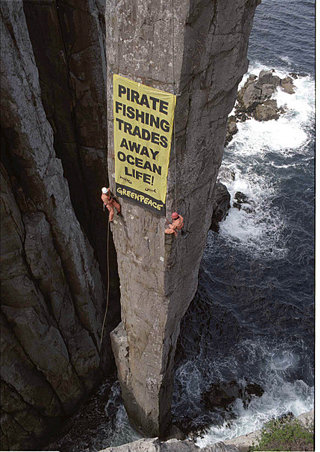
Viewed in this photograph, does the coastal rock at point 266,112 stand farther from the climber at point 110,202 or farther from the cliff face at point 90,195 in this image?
the climber at point 110,202

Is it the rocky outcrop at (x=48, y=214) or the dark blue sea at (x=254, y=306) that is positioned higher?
the rocky outcrop at (x=48, y=214)

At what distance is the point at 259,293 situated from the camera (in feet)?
67.0

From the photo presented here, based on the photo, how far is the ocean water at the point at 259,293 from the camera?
54.0 ft

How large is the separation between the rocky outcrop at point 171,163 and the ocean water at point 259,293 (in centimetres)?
294

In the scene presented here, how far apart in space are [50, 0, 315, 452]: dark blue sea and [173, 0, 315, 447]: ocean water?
0.05 meters

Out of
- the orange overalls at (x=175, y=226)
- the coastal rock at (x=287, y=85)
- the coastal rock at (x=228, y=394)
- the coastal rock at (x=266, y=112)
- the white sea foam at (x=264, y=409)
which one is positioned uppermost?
the orange overalls at (x=175, y=226)

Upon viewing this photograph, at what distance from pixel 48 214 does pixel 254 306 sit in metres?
11.9

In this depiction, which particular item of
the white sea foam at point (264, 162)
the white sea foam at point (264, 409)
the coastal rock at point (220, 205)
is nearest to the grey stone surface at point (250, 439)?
the white sea foam at point (264, 409)

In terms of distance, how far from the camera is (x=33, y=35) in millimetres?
12422

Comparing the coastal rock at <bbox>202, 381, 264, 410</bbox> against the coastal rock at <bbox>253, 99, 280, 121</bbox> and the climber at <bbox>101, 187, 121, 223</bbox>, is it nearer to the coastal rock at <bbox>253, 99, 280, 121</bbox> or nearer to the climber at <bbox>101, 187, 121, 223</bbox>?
the climber at <bbox>101, 187, 121, 223</bbox>

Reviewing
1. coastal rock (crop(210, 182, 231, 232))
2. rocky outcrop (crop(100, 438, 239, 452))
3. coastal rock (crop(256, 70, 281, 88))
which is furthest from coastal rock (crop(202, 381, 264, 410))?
coastal rock (crop(256, 70, 281, 88))

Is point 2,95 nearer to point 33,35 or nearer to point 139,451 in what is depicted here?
point 33,35

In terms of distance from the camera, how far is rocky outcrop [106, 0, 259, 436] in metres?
7.98

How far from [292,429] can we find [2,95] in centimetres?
1254
